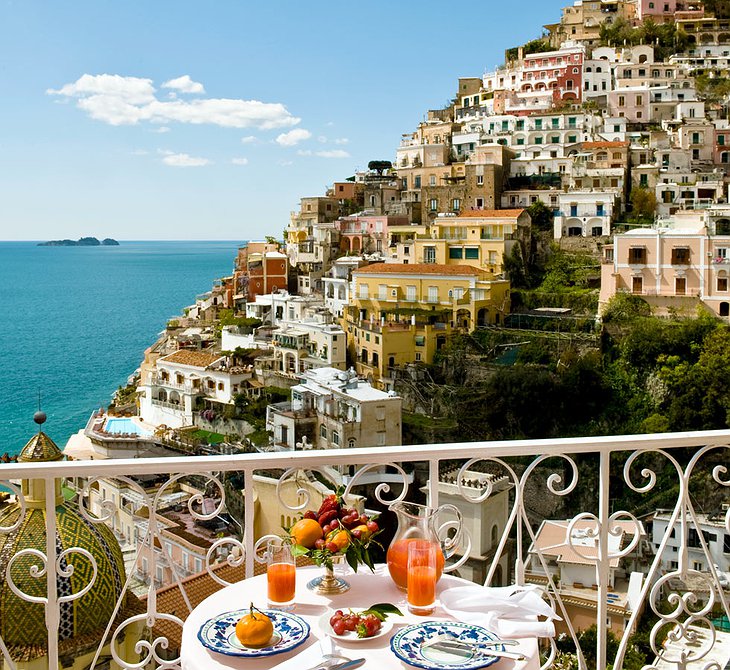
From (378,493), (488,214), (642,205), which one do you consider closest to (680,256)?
(642,205)

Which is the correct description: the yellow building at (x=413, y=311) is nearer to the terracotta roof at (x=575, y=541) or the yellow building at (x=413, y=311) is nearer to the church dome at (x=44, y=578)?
the terracotta roof at (x=575, y=541)

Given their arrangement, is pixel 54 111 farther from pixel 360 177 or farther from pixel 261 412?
pixel 261 412

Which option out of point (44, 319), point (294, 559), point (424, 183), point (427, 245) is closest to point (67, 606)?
point (294, 559)

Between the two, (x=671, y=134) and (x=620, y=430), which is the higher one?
(x=671, y=134)

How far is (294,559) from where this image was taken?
1.99m

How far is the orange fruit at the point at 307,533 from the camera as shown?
2.03 meters

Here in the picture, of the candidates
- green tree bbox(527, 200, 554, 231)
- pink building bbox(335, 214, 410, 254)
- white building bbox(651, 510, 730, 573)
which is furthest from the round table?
pink building bbox(335, 214, 410, 254)

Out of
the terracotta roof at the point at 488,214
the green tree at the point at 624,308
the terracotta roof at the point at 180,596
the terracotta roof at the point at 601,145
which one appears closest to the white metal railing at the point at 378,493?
the terracotta roof at the point at 180,596

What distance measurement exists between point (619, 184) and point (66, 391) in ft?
91.7

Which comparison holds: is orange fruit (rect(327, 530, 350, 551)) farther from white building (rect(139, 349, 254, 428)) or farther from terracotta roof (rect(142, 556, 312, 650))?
white building (rect(139, 349, 254, 428))

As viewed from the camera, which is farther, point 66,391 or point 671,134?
point 66,391

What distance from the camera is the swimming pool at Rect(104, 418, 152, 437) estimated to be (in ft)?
82.7

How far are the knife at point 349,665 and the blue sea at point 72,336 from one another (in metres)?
29.6

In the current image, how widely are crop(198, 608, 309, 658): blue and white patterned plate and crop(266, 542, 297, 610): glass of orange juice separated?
1.5 inches
